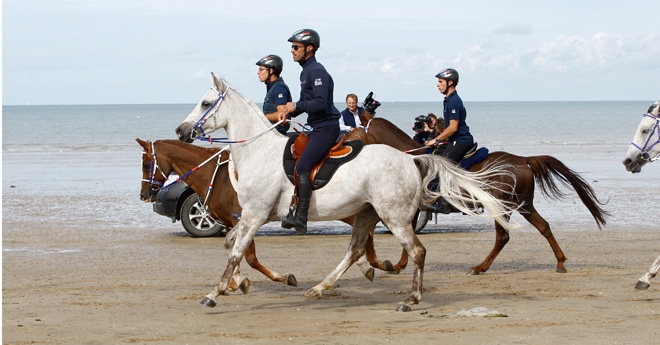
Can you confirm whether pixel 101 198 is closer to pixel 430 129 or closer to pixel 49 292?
pixel 430 129

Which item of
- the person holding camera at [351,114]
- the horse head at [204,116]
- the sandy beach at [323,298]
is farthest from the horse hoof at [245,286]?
the person holding camera at [351,114]

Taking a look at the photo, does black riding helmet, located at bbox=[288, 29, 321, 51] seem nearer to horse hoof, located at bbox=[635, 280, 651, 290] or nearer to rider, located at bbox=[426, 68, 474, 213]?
rider, located at bbox=[426, 68, 474, 213]

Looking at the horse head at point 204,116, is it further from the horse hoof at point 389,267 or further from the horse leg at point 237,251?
the horse hoof at point 389,267

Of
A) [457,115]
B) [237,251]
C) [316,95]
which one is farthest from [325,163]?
[457,115]

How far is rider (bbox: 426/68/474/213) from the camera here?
11.6m

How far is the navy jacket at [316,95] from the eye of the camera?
29.8 ft

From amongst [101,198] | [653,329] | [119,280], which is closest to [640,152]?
[653,329]

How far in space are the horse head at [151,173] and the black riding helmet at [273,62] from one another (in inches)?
75.2

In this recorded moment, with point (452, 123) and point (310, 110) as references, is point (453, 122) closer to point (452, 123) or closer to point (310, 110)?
point (452, 123)

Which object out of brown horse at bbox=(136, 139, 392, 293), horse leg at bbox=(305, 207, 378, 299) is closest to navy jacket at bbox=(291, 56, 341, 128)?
horse leg at bbox=(305, 207, 378, 299)

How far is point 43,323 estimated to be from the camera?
8.45 metres

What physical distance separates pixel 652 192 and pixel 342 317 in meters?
15.7

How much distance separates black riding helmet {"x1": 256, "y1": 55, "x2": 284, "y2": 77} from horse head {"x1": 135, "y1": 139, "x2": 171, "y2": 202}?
75.2 inches

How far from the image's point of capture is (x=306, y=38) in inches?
364
